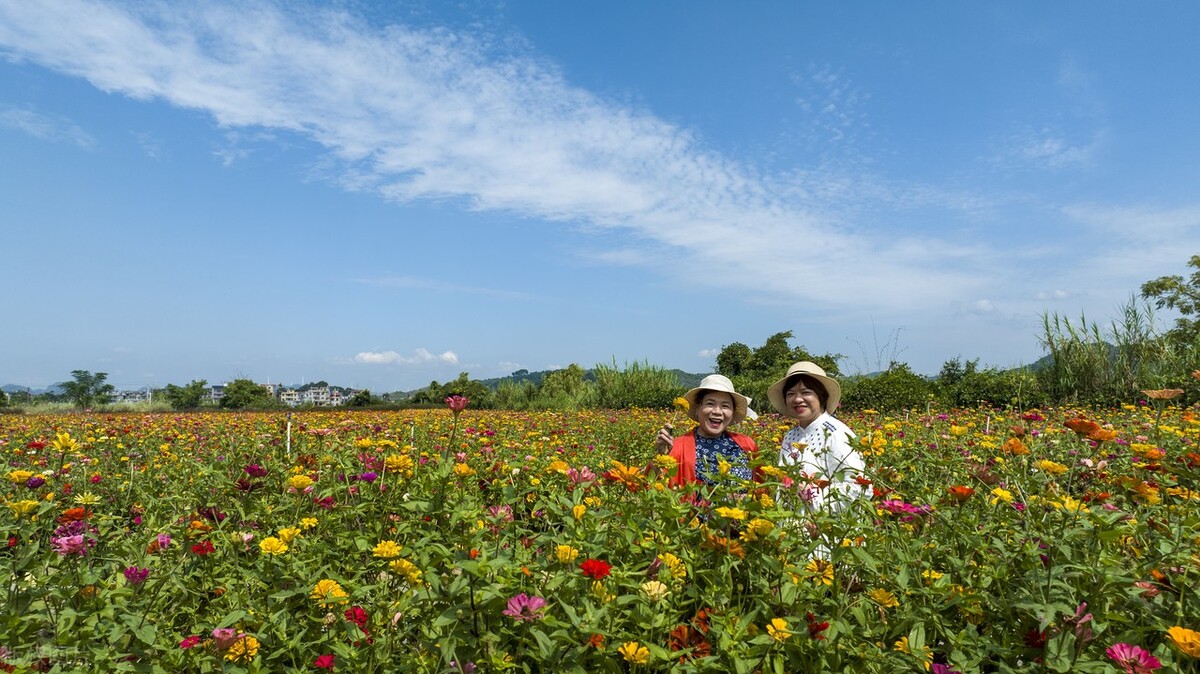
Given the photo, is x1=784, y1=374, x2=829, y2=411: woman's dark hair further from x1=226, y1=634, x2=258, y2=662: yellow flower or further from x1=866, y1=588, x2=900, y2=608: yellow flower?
x1=226, y1=634, x2=258, y2=662: yellow flower

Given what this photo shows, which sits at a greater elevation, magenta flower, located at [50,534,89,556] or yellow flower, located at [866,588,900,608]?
magenta flower, located at [50,534,89,556]

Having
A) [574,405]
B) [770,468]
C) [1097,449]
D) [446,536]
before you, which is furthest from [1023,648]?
[574,405]

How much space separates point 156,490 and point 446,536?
258 centimetres

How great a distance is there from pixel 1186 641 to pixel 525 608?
3.92 ft

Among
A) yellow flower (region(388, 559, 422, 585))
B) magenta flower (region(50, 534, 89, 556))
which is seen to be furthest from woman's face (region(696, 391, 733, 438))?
magenta flower (region(50, 534, 89, 556))

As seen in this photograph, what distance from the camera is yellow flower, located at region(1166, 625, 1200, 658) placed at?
1.13m

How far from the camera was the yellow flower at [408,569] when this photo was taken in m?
1.50

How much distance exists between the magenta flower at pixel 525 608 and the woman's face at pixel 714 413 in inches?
98.7

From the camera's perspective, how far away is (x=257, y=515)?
87.0 inches

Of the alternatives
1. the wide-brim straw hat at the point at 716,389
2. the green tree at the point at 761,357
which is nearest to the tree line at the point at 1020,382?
the wide-brim straw hat at the point at 716,389

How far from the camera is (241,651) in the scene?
1555mm

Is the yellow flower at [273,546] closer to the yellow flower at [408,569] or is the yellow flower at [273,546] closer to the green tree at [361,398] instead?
the yellow flower at [408,569]

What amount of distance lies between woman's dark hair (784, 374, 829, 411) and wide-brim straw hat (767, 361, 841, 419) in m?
0.01

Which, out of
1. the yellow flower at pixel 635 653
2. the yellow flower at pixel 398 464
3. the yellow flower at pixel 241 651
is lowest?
the yellow flower at pixel 241 651
